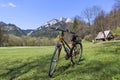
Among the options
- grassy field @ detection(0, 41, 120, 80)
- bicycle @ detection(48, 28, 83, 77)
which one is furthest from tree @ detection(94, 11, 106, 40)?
bicycle @ detection(48, 28, 83, 77)

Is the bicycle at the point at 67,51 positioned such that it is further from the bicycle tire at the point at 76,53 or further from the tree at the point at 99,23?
the tree at the point at 99,23

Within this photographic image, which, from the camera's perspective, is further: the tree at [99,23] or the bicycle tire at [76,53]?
the tree at [99,23]

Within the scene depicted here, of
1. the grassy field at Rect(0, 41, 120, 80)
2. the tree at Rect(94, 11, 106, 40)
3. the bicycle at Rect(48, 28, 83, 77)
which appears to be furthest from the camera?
the tree at Rect(94, 11, 106, 40)

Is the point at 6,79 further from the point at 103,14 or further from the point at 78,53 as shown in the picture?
the point at 103,14

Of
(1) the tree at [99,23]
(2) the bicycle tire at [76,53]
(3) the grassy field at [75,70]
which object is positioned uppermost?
(1) the tree at [99,23]

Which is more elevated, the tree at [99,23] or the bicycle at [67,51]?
the tree at [99,23]

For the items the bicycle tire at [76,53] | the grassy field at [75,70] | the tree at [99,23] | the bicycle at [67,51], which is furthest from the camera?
the tree at [99,23]

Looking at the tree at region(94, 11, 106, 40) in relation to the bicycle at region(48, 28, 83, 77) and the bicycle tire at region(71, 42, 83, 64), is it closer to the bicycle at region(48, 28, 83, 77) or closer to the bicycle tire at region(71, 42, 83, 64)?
the bicycle tire at region(71, 42, 83, 64)

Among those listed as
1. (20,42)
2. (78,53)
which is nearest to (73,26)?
(20,42)

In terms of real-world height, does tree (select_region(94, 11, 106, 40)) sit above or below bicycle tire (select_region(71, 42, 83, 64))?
above

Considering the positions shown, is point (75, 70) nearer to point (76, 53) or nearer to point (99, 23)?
point (76, 53)

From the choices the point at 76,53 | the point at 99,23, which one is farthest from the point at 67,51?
the point at 99,23

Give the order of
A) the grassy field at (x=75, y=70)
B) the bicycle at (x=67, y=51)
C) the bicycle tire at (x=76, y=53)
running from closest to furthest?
the grassy field at (x=75, y=70) < the bicycle at (x=67, y=51) < the bicycle tire at (x=76, y=53)

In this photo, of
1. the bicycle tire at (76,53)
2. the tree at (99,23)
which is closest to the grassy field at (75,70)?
the bicycle tire at (76,53)
